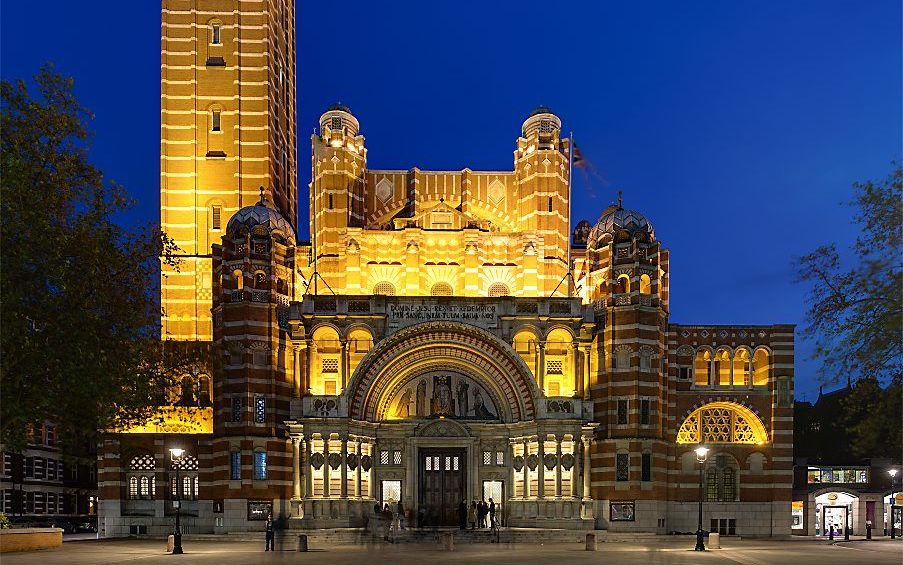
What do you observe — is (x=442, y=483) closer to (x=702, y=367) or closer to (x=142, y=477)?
(x=702, y=367)

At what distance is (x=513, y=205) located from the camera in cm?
6600

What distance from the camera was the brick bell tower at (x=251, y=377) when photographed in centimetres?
5497

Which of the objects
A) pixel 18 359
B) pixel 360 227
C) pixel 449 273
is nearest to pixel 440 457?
pixel 449 273

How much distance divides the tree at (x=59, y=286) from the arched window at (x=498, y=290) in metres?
31.2

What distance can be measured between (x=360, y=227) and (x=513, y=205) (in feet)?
34.1

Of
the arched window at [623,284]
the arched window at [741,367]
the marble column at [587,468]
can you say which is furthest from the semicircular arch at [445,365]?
the arched window at [741,367]

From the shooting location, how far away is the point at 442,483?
58156mm

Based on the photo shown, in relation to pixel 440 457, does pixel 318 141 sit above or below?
above

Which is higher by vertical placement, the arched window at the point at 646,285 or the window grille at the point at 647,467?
the arched window at the point at 646,285

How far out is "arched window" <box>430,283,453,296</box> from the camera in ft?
205

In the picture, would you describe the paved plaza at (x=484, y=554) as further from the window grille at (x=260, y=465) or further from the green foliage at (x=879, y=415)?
the green foliage at (x=879, y=415)

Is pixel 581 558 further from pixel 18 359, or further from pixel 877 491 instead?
pixel 877 491

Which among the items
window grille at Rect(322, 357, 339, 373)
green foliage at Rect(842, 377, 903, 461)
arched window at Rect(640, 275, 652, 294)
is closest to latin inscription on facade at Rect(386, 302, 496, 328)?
window grille at Rect(322, 357, 339, 373)

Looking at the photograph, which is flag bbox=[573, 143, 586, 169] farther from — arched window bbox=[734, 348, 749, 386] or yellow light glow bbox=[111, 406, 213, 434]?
yellow light glow bbox=[111, 406, 213, 434]
